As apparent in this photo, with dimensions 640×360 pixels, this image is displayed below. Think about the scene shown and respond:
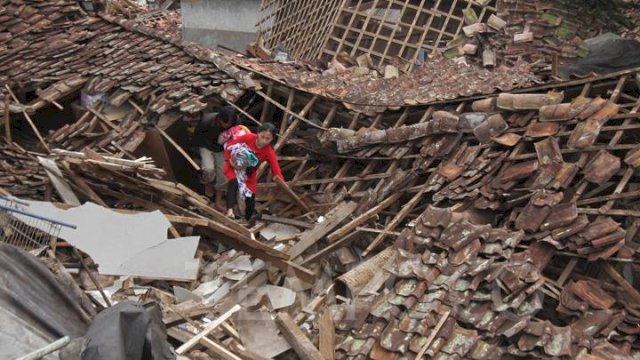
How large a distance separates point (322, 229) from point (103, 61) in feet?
16.7

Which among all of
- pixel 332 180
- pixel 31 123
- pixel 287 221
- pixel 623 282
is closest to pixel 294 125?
pixel 332 180

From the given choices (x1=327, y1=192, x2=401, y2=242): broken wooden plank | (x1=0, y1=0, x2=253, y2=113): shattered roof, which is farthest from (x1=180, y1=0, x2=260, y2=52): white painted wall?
(x1=327, y1=192, x2=401, y2=242): broken wooden plank

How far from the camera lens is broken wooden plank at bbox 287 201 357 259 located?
8.08m

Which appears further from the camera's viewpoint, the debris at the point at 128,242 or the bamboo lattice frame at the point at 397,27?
the bamboo lattice frame at the point at 397,27

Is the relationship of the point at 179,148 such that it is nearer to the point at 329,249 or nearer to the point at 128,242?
the point at 128,242

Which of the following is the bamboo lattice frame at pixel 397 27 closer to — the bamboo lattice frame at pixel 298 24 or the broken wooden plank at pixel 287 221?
the bamboo lattice frame at pixel 298 24

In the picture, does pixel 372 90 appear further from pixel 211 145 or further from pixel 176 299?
pixel 176 299

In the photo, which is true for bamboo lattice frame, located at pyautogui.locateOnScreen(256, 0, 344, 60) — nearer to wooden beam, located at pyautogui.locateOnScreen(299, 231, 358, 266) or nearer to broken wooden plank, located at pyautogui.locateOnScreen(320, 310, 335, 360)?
wooden beam, located at pyautogui.locateOnScreen(299, 231, 358, 266)

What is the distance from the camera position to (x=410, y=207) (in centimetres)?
806

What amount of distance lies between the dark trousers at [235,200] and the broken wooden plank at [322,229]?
2.81 ft

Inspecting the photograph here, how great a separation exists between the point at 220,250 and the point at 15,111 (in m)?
3.81

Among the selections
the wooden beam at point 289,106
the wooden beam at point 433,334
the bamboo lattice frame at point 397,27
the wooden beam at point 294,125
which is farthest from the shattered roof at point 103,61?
the wooden beam at point 433,334

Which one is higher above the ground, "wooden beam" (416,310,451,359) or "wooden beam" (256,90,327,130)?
"wooden beam" (416,310,451,359)

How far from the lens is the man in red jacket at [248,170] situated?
888 cm
